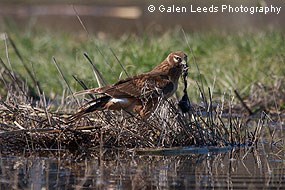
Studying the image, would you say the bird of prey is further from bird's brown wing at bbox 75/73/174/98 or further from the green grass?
the green grass

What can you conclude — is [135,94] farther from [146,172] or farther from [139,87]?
[146,172]

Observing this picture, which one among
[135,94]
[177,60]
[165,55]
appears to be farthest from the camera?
[165,55]

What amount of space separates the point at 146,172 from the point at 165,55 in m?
5.13

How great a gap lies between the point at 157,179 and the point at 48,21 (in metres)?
14.2

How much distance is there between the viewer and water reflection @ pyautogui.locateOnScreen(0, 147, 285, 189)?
19.4 ft

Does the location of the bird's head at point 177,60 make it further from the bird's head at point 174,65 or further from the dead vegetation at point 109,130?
the dead vegetation at point 109,130

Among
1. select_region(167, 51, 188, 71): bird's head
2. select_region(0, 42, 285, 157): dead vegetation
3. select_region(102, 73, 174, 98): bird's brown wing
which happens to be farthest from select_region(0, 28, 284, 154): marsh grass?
select_region(167, 51, 188, 71): bird's head

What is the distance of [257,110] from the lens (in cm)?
984

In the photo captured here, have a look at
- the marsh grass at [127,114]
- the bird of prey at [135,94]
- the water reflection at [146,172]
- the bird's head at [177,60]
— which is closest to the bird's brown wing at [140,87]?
the bird of prey at [135,94]

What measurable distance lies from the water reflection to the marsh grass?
0.26 m

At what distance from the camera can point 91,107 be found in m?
7.35

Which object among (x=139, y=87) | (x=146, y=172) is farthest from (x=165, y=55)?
(x=146, y=172)

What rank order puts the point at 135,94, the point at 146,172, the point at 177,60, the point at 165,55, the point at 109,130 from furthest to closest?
the point at 165,55
the point at 177,60
the point at 135,94
the point at 109,130
the point at 146,172

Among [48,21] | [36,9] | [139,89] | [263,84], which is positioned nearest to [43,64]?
[263,84]
